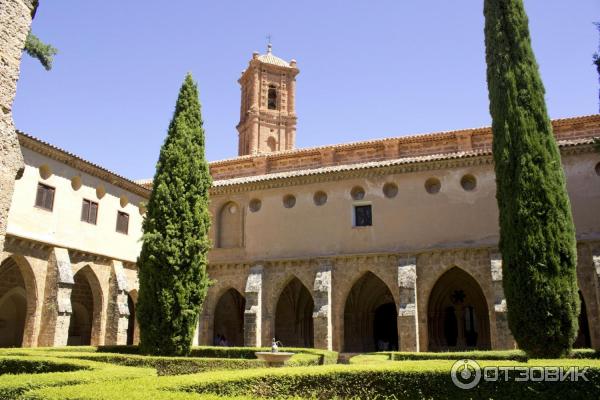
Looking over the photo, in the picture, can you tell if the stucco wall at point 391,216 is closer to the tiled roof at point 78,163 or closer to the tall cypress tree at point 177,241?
the tiled roof at point 78,163

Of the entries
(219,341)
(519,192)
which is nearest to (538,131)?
(519,192)

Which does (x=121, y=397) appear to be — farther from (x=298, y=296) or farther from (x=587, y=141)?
(x=298, y=296)

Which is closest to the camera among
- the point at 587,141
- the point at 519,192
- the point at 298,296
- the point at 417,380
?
the point at 417,380

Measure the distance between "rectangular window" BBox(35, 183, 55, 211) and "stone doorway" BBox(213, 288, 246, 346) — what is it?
35.9 feet

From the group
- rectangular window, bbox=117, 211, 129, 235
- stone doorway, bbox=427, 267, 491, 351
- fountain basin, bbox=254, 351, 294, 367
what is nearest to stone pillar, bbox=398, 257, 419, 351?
stone doorway, bbox=427, 267, 491, 351

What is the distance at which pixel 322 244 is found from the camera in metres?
23.1

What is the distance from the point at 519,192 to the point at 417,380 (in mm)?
7677

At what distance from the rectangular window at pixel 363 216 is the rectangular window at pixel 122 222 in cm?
1067

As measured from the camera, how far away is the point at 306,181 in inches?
941

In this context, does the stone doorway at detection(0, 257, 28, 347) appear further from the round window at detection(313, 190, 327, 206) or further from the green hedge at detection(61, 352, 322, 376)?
the round window at detection(313, 190, 327, 206)

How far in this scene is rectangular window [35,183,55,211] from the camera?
1917cm

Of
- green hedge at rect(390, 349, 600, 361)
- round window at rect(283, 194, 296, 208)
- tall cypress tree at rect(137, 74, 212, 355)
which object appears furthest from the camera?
round window at rect(283, 194, 296, 208)

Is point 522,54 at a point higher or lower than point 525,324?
higher

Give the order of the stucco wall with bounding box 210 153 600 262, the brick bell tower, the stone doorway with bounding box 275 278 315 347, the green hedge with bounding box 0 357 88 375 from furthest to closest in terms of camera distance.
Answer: the brick bell tower → the stone doorway with bounding box 275 278 315 347 → the stucco wall with bounding box 210 153 600 262 → the green hedge with bounding box 0 357 88 375
